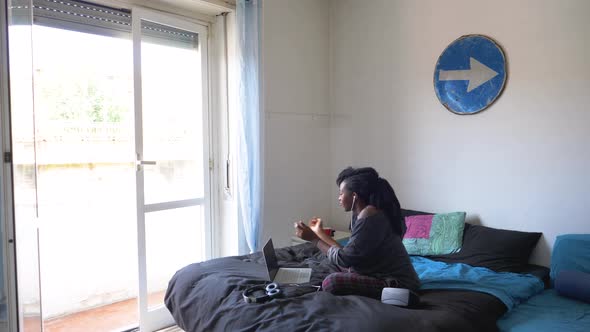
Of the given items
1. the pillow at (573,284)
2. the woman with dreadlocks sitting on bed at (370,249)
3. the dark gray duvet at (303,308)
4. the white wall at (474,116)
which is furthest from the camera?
the white wall at (474,116)

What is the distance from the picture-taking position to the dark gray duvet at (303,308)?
5.13 feet

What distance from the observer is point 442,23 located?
9.86 feet

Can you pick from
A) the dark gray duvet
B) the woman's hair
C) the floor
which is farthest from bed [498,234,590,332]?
the floor

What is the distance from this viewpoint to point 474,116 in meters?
2.86

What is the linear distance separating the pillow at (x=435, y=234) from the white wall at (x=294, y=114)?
1.04 meters

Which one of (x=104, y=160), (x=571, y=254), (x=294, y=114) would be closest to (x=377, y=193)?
(x=571, y=254)

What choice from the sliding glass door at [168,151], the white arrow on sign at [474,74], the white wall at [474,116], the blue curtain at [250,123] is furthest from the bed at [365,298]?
the white arrow on sign at [474,74]

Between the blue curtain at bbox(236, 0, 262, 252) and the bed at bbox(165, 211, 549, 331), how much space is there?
49 centimetres

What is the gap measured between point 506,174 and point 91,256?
341 centimetres

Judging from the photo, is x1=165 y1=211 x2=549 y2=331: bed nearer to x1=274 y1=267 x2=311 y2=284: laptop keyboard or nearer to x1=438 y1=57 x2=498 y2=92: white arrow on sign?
x1=274 y1=267 x2=311 y2=284: laptop keyboard

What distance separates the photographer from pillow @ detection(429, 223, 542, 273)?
2.46 metres

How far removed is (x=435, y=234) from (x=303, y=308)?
1.45m

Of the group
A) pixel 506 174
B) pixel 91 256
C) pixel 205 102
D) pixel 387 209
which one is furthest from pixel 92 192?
pixel 506 174

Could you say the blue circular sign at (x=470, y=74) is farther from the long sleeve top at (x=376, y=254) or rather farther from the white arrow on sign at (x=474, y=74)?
the long sleeve top at (x=376, y=254)
